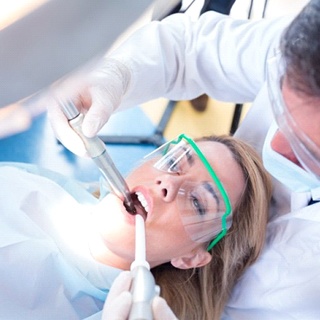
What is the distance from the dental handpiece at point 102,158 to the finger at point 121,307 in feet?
0.82

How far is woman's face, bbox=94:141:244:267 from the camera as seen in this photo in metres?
1.10

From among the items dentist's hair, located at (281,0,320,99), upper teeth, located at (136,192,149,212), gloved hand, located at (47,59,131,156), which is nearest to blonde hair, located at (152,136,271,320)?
upper teeth, located at (136,192,149,212)

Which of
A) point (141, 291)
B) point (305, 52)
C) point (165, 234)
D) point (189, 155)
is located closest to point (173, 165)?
point (189, 155)

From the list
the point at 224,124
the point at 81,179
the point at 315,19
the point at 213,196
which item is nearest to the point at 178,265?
A: the point at 213,196

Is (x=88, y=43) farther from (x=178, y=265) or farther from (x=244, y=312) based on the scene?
(x=244, y=312)

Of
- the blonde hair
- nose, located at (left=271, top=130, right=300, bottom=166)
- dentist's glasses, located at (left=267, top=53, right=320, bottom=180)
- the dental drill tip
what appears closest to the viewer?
dentist's glasses, located at (left=267, top=53, right=320, bottom=180)

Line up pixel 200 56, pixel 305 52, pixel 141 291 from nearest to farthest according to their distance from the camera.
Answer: pixel 305 52 < pixel 141 291 < pixel 200 56

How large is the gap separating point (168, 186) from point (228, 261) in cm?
27

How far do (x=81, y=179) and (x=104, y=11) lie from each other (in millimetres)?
1695

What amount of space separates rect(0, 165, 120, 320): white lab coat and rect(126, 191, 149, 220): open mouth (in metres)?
0.16

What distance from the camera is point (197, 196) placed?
112cm

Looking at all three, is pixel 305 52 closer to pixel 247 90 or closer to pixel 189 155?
pixel 189 155

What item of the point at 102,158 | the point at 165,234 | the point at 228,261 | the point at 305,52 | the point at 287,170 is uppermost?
the point at 305,52

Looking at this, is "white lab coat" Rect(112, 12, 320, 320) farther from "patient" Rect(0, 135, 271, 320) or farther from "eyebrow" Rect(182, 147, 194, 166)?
"eyebrow" Rect(182, 147, 194, 166)
